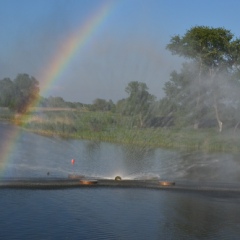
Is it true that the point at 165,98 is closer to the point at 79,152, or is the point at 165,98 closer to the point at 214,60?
the point at 214,60

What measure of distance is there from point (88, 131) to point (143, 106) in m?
6.79

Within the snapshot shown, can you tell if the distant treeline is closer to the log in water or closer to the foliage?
→ the foliage

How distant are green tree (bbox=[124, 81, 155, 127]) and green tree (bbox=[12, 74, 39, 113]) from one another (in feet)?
91.8

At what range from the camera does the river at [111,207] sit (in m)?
16.3

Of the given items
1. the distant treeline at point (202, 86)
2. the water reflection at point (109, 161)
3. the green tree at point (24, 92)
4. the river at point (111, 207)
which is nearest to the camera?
the river at point (111, 207)

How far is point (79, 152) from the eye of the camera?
127 feet

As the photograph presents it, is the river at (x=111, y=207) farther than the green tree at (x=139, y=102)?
No

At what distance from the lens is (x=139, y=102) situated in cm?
5162

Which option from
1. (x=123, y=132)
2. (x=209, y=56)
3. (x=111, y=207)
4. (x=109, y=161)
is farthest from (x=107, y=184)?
(x=209, y=56)

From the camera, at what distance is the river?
53.4 feet

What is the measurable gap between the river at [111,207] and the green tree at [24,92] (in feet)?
141

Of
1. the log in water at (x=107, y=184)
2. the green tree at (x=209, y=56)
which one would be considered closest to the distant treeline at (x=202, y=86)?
the green tree at (x=209, y=56)

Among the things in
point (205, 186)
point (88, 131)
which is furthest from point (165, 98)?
point (205, 186)

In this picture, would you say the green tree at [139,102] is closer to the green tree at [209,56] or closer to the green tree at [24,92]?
the green tree at [209,56]
